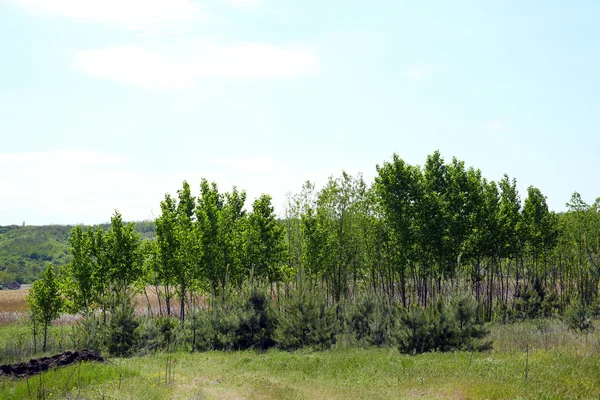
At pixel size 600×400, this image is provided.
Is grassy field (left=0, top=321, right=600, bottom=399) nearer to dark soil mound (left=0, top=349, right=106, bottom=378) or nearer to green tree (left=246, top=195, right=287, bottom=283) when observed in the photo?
dark soil mound (left=0, top=349, right=106, bottom=378)

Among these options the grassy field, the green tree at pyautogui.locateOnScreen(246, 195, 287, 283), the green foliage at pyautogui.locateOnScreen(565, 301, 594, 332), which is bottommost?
the green foliage at pyautogui.locateOnScreen(565, 301, 594, 332)

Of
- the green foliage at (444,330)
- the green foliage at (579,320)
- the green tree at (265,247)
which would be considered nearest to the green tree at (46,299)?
the green tree at (265,247)

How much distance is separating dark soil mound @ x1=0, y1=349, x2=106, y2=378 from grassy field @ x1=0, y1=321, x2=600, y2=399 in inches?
43.2

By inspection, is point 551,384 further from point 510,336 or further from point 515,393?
point 510,336

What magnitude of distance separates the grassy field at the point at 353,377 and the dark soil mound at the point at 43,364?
3.60 ft

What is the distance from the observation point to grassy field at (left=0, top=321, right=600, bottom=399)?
1594cm

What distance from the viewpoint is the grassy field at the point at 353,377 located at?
52.3ft

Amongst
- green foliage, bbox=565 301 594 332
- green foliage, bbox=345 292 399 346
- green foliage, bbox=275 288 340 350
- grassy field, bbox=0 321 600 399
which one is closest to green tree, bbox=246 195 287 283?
green foliage, bbox=345 292 399 346

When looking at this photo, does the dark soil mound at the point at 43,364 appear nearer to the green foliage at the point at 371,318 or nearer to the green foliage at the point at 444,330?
the green foliage at the point at 444,330

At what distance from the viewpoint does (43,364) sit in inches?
738

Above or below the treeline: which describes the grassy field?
below

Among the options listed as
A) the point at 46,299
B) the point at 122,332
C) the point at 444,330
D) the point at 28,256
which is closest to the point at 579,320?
the point at 444,330

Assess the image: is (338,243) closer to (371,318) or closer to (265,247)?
(265,247)

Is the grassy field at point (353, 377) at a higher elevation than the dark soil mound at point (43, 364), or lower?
lower
